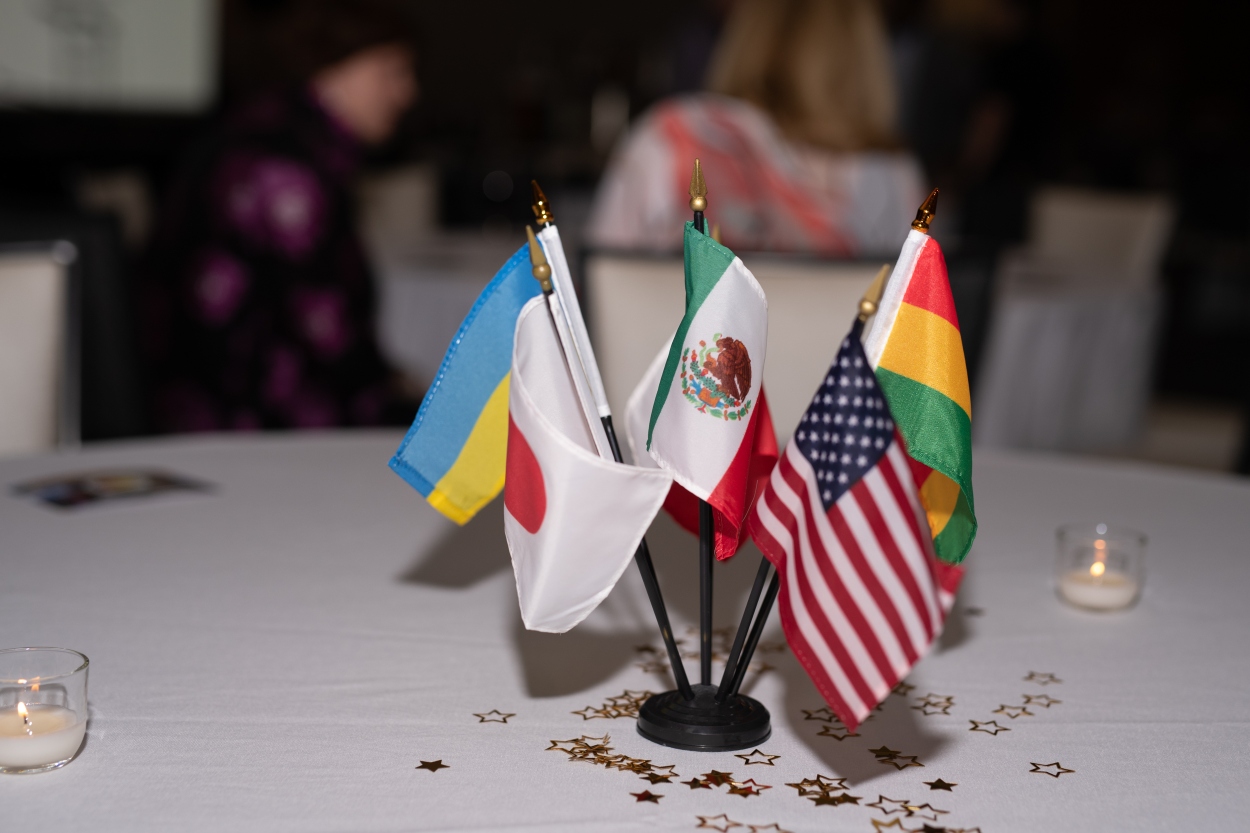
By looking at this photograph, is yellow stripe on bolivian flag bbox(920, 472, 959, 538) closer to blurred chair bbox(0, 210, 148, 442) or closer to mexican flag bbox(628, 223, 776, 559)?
mexican flag bbox(628, 223, 776, 559)

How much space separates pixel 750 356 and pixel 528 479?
15 cm

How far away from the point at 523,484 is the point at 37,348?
1.25 metres

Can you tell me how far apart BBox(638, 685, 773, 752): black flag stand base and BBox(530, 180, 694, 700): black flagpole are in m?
0.01

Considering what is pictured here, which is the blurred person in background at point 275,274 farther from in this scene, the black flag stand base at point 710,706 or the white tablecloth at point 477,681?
the black flag stand base at point 710,706

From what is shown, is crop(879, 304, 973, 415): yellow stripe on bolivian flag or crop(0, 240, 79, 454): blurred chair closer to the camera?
crop(879, 304, 973, 415): yellow stripe on bolivian flag

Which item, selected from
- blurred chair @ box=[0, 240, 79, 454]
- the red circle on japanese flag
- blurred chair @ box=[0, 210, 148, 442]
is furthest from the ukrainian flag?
blurred chair @ box=[0, 210, 148, 442]

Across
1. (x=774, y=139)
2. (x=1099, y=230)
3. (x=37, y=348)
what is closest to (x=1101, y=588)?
(x=37, y=348)

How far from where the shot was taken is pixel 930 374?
0.79 m

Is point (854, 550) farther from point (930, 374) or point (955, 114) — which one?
point (955, 114)

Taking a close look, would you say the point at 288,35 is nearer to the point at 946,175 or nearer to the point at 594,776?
the point at 594,776

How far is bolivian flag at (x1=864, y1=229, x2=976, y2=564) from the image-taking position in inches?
31.1

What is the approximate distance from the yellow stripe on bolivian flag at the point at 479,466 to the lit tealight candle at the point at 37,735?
25 centimetres

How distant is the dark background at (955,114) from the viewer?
5246 mm

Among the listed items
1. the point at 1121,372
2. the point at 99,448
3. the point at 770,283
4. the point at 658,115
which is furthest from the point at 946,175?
the point at 99,448
